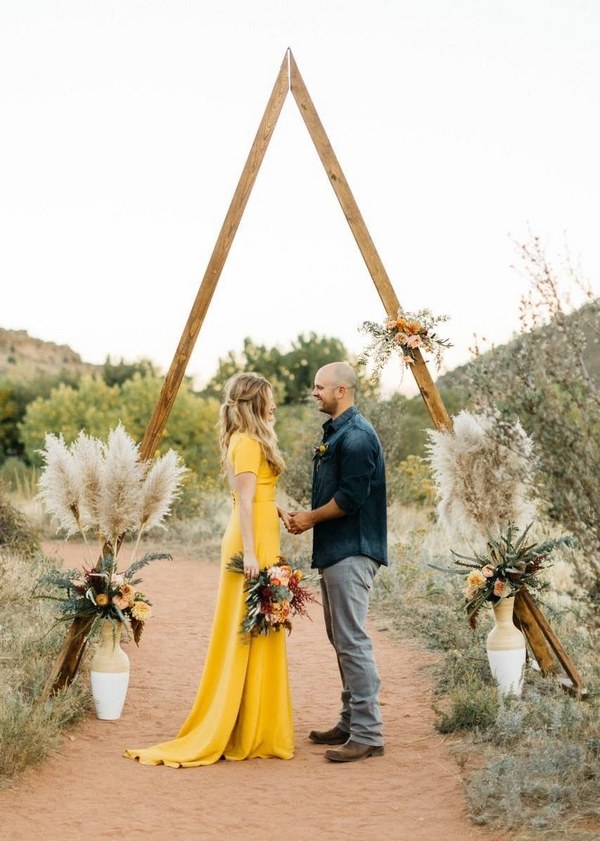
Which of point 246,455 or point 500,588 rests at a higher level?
point 246,455

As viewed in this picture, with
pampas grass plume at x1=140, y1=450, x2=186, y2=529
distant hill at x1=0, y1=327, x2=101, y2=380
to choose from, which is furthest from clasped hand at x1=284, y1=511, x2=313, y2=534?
distant hill at x1=0, y1=327, x2=101, y2=380

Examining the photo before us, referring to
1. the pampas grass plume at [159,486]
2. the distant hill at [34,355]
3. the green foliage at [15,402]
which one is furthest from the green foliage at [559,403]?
the distant hill at [34,355]

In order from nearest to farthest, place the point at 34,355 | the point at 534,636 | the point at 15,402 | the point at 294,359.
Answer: the point at 534,636 < the point at 15,402 < the point at 294,359 < the point at 34,355

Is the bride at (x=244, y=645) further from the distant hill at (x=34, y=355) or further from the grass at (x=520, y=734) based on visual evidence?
the distant hill at (x=34, y=355)

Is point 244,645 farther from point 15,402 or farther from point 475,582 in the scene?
point 15,402

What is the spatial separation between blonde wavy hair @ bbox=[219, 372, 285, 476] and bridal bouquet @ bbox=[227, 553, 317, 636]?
0.55 m

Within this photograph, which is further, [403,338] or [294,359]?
[294,359]

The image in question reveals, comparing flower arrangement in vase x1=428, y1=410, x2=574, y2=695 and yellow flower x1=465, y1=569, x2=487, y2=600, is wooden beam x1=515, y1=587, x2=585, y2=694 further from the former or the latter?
yellow flower x1=465, y1=569, x2=487, y2=600

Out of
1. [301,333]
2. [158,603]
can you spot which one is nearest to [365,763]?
[158,603]

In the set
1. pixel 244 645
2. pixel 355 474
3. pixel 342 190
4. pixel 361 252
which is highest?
pixel 342 190

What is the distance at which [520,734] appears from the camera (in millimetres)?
5352

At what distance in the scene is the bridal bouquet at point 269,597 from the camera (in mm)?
5281

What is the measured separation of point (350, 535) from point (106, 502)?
1.50m

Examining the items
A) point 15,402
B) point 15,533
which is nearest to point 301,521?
point 15,533
